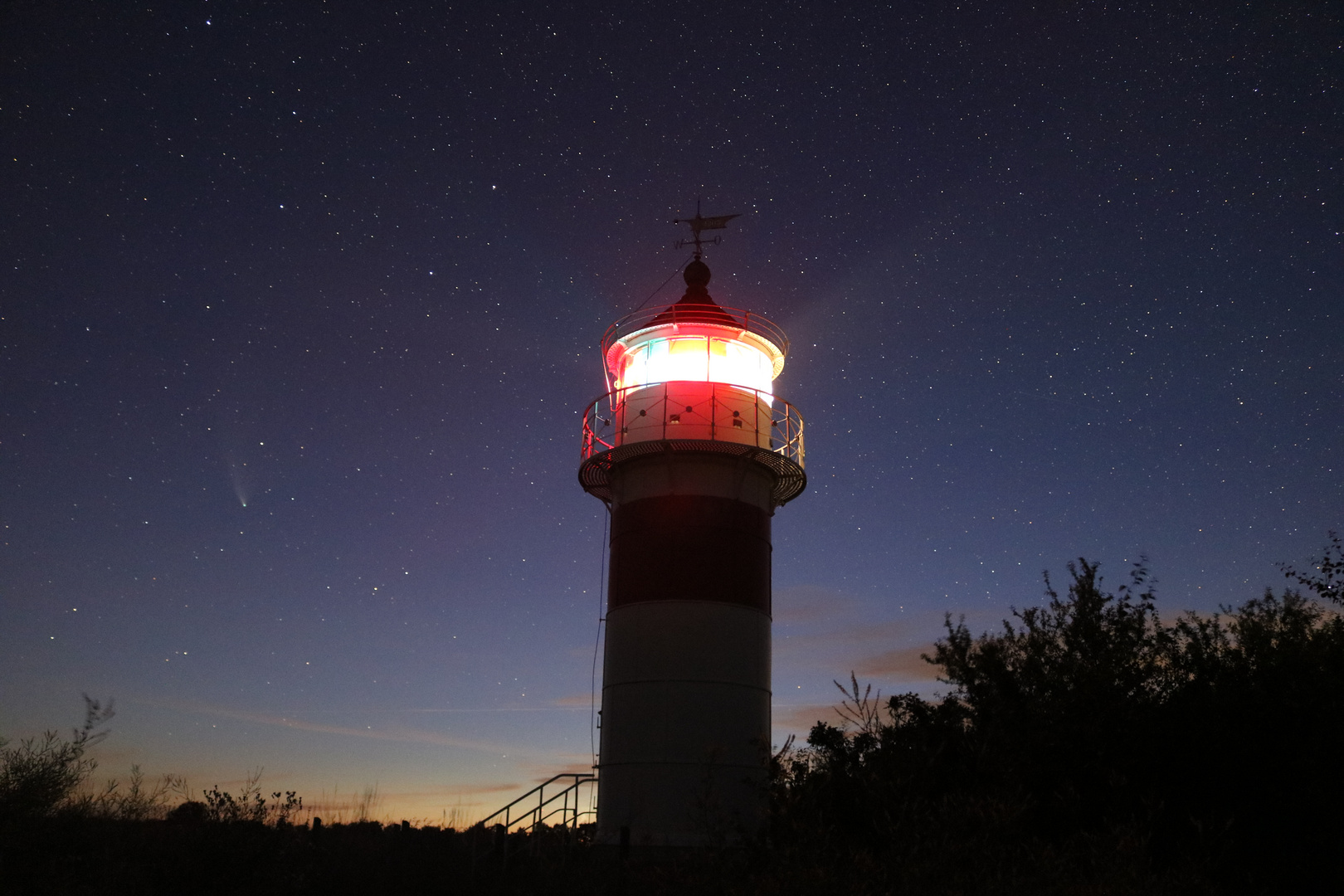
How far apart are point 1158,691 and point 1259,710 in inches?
62.3

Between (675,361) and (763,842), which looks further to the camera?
(675,361)

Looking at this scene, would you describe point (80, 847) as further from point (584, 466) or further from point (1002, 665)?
point (1002, 665)

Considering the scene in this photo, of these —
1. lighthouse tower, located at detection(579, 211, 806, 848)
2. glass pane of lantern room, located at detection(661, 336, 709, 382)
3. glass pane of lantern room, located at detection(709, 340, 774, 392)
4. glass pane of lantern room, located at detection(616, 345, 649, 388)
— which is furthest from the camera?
glass pane of lantern room, located at detection(616, 345, 649, 388)

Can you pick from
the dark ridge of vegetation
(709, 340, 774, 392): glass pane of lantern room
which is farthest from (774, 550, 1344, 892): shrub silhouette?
(709, 340, 774, 392): glass pane of lantern room

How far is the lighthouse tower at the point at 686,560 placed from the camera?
62.2ft

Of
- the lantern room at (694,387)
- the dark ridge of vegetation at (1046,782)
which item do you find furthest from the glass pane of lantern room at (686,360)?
the dark ridge of vegetation at (1046,782)

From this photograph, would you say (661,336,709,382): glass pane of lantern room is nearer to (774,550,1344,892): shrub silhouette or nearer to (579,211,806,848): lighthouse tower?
(579,211,806,848): lighthouse tower

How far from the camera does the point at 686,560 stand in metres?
20.0

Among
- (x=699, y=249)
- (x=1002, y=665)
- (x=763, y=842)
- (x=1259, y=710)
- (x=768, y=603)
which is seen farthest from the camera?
(x=699, y=249)

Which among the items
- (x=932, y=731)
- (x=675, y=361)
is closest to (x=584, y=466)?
(x=675, y=361)

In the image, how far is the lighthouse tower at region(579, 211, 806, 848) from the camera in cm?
1895

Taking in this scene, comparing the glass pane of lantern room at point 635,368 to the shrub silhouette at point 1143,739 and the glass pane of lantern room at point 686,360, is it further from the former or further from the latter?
the shrub silhouette at point 1143,739

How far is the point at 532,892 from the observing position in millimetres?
14070

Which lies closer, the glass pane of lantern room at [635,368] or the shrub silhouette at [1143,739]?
the shrub silhouette at [1143,739]
